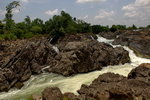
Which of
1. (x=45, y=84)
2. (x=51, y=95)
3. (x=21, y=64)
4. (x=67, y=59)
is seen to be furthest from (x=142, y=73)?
(x=21, y=64)

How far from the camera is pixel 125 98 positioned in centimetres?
875

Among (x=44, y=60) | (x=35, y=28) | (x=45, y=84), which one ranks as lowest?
(x=45, y=84)

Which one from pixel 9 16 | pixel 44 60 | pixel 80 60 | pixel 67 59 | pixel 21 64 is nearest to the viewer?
pixel 21 64

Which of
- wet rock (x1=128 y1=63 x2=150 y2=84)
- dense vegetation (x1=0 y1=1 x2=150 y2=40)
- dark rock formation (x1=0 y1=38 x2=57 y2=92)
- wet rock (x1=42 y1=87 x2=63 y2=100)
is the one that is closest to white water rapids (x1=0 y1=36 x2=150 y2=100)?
dark rock formation (x1=0 y1=38 x2=57 y2=92)

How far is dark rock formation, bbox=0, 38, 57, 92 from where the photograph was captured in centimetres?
1755

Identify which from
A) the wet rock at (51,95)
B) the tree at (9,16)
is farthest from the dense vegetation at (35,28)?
the wet rock at (51,95)

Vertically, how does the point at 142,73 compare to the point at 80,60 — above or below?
below

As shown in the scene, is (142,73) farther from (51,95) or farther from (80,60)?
(80,60)

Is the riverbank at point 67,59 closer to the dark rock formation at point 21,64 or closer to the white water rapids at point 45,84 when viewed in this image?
the dark rock formation at point 21,64

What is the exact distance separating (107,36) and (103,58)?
37773 millimetres

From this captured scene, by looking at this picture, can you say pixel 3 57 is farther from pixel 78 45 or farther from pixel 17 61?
pixel 78 45

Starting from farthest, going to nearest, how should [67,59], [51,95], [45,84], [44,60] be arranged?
1. [44,60]
2. [67,59]
3. [45,84]
4. [51,95]

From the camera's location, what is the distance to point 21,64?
67.8ft

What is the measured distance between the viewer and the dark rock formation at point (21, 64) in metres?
17.5
